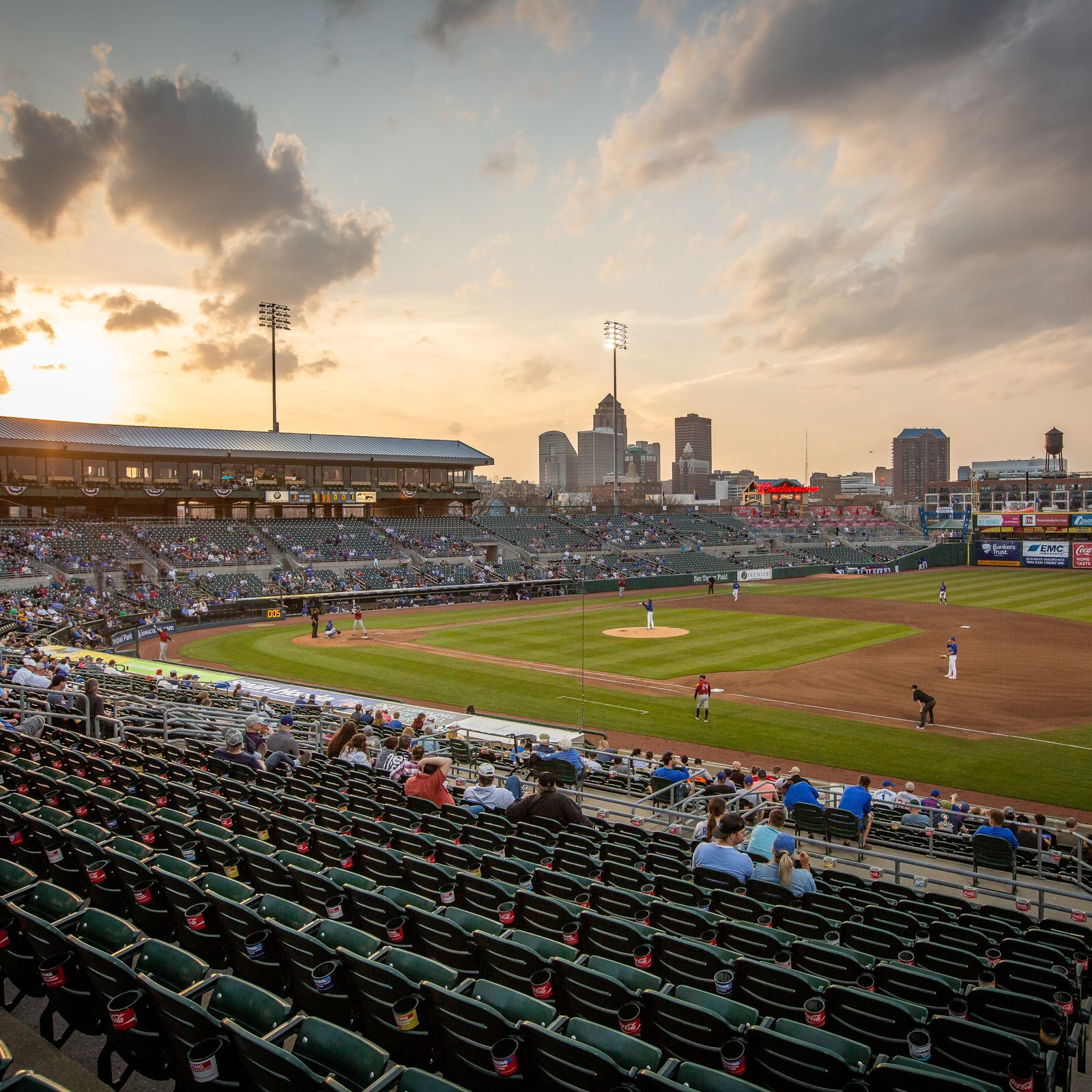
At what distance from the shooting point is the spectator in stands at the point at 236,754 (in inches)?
468

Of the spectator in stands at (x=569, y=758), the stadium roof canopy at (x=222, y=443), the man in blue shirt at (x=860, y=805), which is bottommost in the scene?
the spectator in stands at (x=569, y=758)

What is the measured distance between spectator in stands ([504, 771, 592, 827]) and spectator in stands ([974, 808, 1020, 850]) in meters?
6.06

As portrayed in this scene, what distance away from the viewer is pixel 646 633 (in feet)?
134

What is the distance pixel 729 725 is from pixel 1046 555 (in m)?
64.2

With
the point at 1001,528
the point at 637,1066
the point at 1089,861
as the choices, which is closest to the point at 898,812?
the point at 1089,861

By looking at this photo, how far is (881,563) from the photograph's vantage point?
77.5 metres

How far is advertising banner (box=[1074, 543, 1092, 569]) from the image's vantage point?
2820 inches

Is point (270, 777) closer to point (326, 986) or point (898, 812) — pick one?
point (326, 986)

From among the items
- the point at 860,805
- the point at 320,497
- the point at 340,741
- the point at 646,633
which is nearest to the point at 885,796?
the point at 860,805

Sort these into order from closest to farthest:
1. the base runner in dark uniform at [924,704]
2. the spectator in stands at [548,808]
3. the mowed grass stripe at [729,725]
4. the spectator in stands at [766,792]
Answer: the spectator in stands at [548,808] < the spectator in stands at [766,792] < the mowed grass stripe at [729,725] < the base runner in dark uniform at [924,704]

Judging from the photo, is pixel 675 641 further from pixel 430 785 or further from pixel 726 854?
pixel 726 854

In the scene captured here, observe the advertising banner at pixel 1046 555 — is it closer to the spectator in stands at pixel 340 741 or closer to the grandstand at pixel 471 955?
the grandstand at pixel 471 955

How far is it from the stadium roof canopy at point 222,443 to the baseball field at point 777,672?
78.7 ft

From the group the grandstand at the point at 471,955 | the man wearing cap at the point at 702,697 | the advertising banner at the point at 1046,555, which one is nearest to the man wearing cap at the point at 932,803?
the grandstand at the point at 471,955
